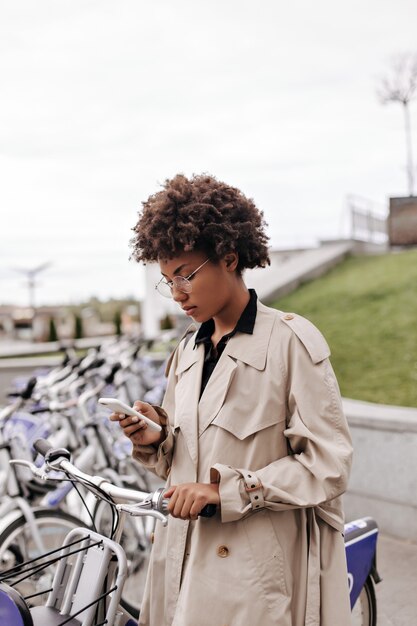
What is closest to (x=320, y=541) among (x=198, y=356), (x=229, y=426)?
(x=229, y=426)

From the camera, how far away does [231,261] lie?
196cm

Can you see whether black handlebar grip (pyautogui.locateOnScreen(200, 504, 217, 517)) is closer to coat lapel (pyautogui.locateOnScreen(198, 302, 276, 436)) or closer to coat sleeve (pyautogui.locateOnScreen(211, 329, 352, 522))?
coat sleeve (pyautogui.locateOnScreen(211, 329, 352, 522))

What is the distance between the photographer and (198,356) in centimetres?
206

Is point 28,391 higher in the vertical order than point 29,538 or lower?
higher

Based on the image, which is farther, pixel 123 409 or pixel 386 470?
pixel 386 470

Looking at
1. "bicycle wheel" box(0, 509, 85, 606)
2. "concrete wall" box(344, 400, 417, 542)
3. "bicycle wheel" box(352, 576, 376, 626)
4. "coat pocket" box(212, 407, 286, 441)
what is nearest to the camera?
"coat pocket" box(212, 407, 286, 441)

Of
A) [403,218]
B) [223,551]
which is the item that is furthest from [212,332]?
[403,218]

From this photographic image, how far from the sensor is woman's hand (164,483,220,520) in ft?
5.62

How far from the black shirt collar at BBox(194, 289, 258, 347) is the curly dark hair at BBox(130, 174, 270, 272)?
0.11 metres

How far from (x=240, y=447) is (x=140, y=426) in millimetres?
302

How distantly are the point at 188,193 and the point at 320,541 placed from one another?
1.03m

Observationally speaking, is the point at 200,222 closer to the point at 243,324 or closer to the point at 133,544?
the point at 243,324

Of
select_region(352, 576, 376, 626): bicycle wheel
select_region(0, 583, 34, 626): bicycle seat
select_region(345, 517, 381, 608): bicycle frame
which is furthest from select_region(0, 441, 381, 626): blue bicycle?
select_region(352, 576, 376, 626): bicycle wheel

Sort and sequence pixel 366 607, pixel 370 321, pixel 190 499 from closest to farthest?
pixel 190 499
pixel 366 607
pixel 370 321
